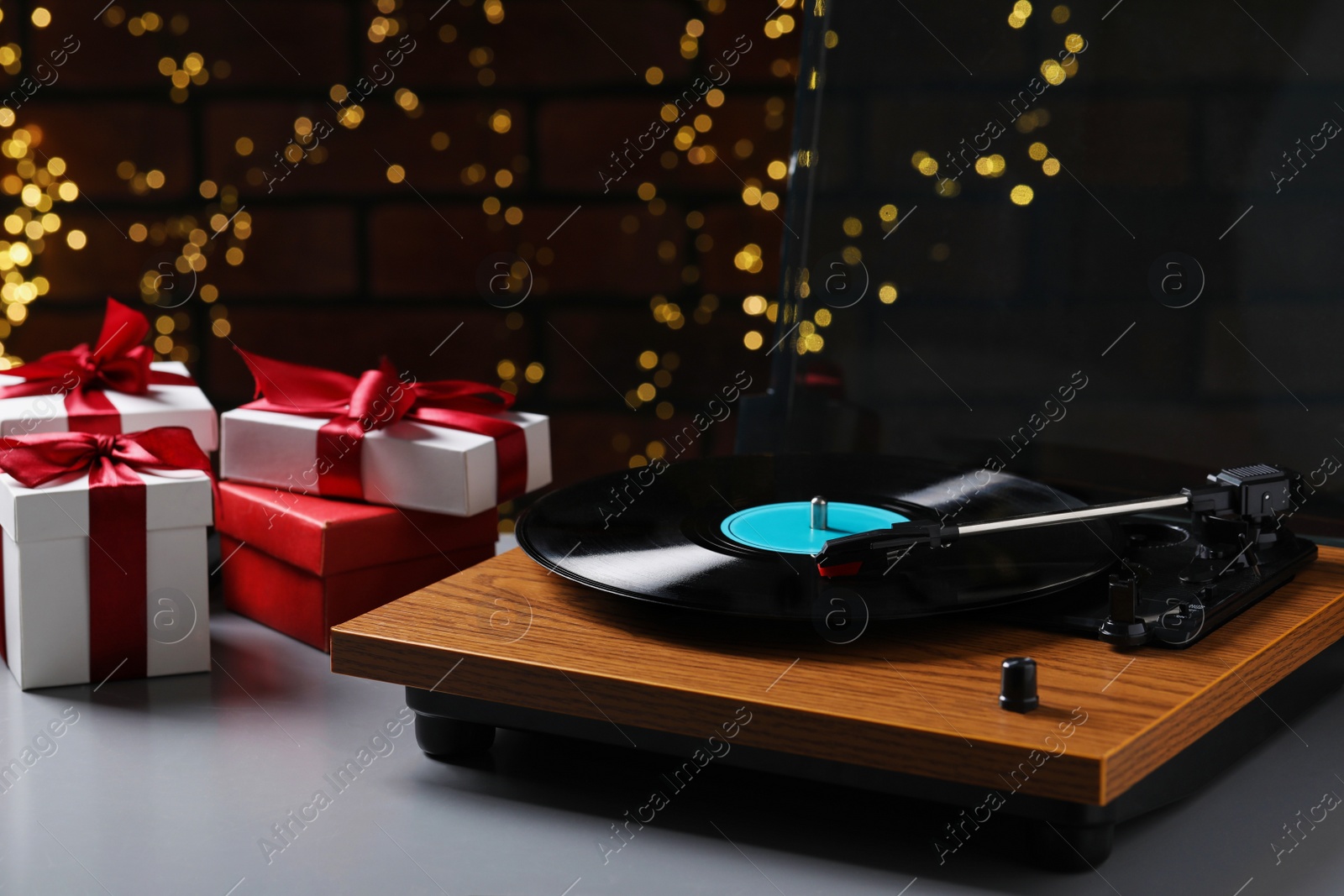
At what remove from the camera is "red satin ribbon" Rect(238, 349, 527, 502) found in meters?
0.92

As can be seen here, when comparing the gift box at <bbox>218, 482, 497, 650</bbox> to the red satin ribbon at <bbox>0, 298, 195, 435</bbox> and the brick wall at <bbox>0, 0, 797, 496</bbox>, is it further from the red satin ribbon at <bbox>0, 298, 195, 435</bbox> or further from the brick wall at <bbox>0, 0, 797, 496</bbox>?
the brick wall at <bbox>0, 0, 797, 496</bbox>

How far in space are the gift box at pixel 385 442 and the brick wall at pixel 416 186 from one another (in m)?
0.45

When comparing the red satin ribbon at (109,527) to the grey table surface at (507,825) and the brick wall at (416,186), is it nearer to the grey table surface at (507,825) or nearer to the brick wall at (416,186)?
the grey table surface at (507,825)

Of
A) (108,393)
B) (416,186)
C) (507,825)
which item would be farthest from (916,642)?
(416,186)

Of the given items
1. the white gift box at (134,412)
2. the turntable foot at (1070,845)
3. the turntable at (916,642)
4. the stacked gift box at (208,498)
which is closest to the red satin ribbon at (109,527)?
the stacked gift box at (208,498)

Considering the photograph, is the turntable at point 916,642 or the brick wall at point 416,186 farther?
the brick wall at point 416,186

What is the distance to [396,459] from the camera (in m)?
0.90

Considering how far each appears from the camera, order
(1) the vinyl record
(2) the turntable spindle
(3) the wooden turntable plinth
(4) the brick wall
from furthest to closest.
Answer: (4) the brick wall → (2) the turntable spindle → (1) the vinyl record → (3) the wooden turntable plinth

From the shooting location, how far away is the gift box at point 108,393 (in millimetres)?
964

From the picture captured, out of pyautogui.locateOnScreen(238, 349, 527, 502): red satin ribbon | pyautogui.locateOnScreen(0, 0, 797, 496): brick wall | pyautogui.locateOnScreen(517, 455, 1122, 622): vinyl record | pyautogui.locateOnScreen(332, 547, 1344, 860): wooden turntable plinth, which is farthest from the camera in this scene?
pyautogui.locateOnScreen(0, 0, 797, 496): brick wall

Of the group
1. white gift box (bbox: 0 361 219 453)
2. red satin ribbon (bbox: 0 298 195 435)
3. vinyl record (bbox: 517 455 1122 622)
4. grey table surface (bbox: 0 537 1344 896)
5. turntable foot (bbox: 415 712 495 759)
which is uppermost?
red satin ribbon (bbox: 0 298 195 435)

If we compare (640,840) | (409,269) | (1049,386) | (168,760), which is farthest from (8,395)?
(1049,386)

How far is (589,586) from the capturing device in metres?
0.70

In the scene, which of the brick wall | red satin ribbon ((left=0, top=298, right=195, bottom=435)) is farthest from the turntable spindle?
the brick wall
